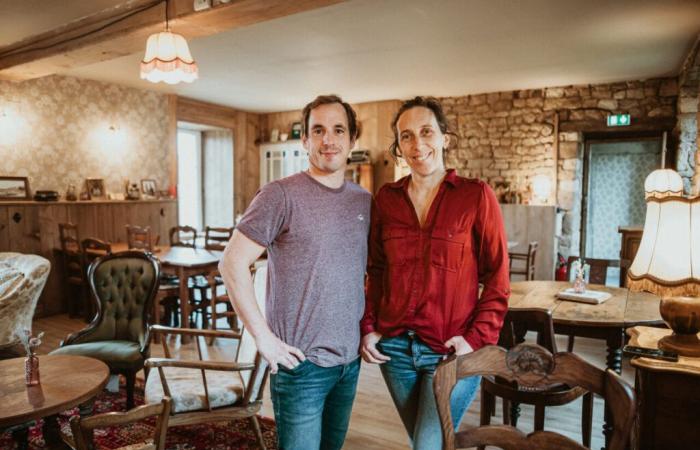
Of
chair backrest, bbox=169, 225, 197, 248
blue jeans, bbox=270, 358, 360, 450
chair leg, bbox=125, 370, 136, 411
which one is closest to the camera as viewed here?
blue jeans, bbox=270, 358, 360, 450

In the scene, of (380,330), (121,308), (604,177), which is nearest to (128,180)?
(121,308)

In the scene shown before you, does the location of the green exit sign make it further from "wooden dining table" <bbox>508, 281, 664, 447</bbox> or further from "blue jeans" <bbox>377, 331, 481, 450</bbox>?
"blue jeans" <bbox>377, 331, 481, 450</bbox>

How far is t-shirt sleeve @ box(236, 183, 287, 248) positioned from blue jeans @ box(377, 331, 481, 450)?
1.65 feet

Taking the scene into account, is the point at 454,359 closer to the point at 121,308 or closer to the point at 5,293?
the point at 121,308

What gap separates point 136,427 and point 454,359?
248 cm

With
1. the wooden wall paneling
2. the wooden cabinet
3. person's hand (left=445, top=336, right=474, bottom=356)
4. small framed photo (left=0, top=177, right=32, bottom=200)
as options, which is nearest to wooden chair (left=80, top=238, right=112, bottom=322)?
the wooden wall paneling

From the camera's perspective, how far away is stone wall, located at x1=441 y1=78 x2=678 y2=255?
21.8 ft

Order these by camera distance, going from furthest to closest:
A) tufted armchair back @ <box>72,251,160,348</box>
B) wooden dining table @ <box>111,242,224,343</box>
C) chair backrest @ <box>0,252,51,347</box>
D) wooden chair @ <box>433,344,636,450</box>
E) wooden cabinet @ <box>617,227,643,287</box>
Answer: wooden cabinet @ <box>617,227,643,287</box>, wooden dining table @ <box>111,242,224,343</box>, chair backrest @ <box>0,252,51,347</box>, tufted armchair back @ <box>72,251,160,348</box>, wooden chair @ <box>433,344,636,450</box>

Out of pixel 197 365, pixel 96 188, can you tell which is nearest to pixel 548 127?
pixel 197 365

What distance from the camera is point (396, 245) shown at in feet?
5.15

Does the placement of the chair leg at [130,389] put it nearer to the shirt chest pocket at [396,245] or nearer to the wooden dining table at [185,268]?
the wooden dining table at [185,268]

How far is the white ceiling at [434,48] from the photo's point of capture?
13.5ft

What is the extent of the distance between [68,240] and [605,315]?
564 centimetres

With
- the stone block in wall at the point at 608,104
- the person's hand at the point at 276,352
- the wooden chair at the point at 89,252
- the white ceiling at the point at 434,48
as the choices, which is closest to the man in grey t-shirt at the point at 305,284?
the person's hand at the point at 276,352
